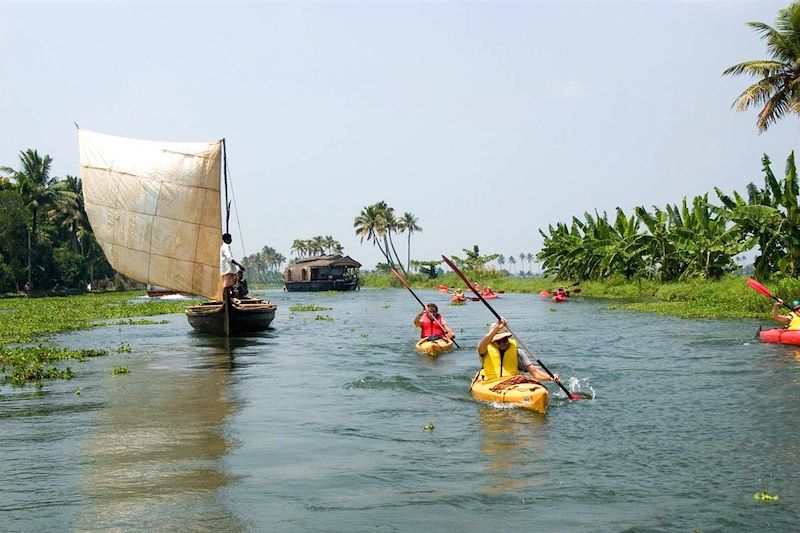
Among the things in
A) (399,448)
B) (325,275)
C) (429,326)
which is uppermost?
(325,275)

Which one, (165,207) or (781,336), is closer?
(781,336)

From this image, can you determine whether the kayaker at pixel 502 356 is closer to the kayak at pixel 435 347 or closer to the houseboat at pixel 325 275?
the kayak at pixel 435 347

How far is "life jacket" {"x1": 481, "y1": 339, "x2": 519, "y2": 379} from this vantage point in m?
13.7

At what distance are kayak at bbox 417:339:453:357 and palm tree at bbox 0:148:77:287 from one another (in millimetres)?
53549

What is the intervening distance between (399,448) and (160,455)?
131 inches

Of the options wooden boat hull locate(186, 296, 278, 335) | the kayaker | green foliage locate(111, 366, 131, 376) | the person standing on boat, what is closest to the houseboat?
wooden boat hull locate(186, 296, 278, 335)

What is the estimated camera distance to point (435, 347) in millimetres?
21797

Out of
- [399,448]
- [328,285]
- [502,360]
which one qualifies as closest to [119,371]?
[502,360]

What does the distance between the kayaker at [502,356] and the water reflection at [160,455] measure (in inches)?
190

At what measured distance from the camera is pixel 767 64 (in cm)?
3047

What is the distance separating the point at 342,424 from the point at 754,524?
676 cm

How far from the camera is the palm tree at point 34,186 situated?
67.3 metres

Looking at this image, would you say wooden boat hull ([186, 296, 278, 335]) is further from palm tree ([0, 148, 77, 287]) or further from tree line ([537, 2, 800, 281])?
palm tree ([0, 148, 77, 287])

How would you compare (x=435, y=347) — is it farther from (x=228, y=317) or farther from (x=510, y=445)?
(x=510, y=445)
